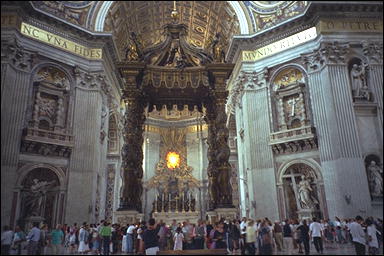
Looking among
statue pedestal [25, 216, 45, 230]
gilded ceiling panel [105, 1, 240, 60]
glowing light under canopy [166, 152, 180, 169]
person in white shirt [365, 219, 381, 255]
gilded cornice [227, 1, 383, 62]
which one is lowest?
person in white shirt [365, 219, 381, 255]

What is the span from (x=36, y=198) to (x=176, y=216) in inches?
453

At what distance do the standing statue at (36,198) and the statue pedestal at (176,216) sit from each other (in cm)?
1022

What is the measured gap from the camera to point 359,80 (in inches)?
485

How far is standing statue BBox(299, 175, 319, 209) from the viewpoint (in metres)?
12.5

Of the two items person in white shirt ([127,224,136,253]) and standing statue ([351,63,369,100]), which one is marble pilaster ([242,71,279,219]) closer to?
standing statue ([351,63,369,100])

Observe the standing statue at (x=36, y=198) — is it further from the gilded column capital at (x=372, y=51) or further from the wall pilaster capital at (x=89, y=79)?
the gilded column capital at (x=372, y=51)

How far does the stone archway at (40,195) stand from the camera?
11.5m

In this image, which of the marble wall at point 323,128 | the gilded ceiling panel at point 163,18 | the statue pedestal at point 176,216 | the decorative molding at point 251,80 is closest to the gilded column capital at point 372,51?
the marble wall at point 323,128

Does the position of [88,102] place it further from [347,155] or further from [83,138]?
[347,155]

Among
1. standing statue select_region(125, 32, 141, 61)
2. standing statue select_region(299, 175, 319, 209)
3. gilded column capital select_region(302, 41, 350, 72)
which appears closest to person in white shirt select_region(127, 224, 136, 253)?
standing statue select_region(125, 32, 141, 61)

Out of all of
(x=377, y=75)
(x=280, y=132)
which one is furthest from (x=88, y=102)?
(x=377, y=75)

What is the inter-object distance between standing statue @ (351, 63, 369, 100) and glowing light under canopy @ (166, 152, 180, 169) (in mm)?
15120

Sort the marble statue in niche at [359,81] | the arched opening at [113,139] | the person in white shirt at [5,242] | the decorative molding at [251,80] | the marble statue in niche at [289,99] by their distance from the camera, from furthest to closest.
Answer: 1. the arched opening at [113,139]
2. the decorative molding at [251,80]
3. the marble statue in niche at [289,99]
4. the marble statue in niche at [359,81]
5. the person in white shirt at [5,242]

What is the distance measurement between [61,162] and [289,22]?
11503 mm
